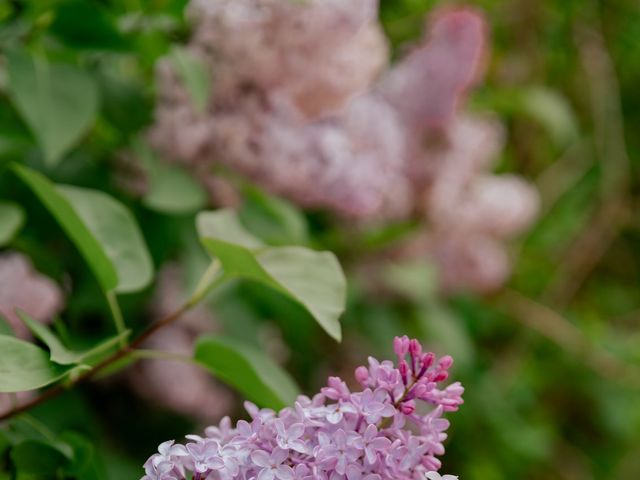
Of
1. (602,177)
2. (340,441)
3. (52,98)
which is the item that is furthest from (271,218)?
(602,177)

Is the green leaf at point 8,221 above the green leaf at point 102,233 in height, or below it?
below

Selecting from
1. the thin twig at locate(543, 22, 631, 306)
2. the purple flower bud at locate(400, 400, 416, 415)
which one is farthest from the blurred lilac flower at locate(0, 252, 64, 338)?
the thin twig at locate(543, 22, 631, 306)

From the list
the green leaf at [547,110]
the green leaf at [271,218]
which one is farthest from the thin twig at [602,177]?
the green leaf at [271,218]

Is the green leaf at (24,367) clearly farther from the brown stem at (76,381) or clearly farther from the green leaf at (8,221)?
the green leaf at (8,221)

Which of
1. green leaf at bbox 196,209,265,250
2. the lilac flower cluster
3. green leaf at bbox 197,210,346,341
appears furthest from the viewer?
green leaf at bbox 196,209,265,250

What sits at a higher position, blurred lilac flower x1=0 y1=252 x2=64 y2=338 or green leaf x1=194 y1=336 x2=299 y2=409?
green leaf x1=194 y1=336 x2=299 y2=409

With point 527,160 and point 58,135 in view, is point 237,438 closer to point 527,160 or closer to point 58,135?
point 58,135

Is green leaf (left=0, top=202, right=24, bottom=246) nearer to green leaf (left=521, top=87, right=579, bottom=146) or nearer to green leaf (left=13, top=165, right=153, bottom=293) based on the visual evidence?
green leaf (left=13, top=165, right=153, bottom=293)

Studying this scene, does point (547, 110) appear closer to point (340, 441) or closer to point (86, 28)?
point (86, 28)
